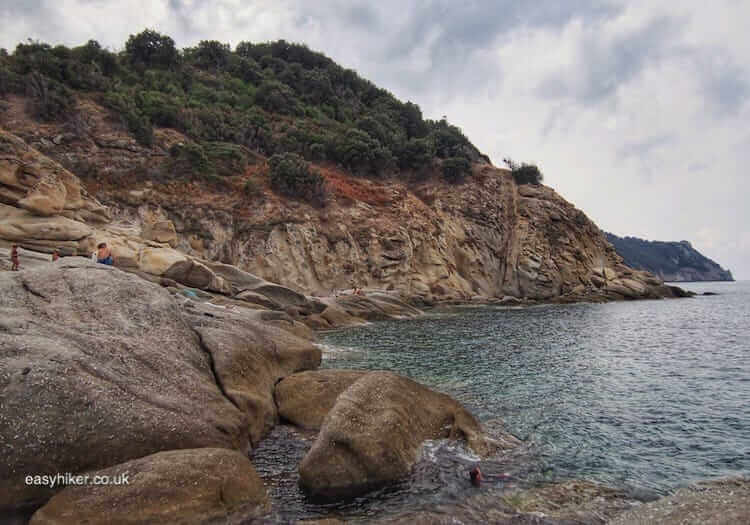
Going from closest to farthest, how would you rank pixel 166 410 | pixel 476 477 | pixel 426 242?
pixel 166 410 → pixel 476 477 → pixel 426 242

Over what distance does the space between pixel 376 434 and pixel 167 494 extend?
3898 mm

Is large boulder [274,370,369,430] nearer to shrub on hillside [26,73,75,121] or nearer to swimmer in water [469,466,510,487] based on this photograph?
swimmer in water [469,466,510,487]

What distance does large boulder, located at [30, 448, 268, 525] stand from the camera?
5848mm

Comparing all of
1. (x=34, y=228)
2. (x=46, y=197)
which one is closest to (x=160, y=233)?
(x=46, y=197)

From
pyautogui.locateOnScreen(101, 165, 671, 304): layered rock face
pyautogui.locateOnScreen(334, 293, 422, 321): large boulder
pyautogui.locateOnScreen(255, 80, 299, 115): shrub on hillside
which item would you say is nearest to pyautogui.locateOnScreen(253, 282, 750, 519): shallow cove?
pyautogui.locateOnScreen(334, 293, 422, 321): large boulder

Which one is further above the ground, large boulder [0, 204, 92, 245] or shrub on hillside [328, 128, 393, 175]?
shrub on hillside [328, 128, 393, 175]

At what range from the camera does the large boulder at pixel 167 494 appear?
19.2 feet

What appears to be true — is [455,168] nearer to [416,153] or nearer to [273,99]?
[416,153]

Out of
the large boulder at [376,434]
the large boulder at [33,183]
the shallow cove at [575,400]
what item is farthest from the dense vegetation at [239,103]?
the large boulder at [376,434]

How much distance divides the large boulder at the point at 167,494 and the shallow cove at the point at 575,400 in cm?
87

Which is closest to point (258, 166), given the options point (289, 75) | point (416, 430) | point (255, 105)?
point (255, 105)

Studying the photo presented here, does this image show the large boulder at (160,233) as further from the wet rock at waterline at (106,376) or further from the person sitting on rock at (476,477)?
the person sitting on rock at (476,477)

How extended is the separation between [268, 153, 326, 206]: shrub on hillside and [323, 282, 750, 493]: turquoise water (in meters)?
28.5

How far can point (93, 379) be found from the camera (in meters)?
7.66
